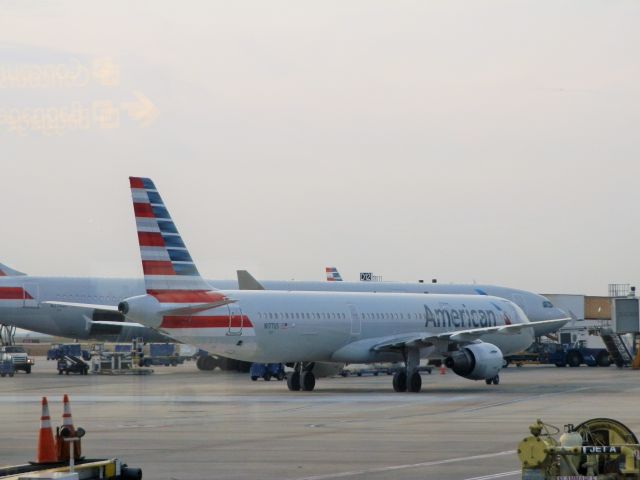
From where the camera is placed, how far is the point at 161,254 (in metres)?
41.7

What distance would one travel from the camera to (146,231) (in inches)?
1634

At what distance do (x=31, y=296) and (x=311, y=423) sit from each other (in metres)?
39.0

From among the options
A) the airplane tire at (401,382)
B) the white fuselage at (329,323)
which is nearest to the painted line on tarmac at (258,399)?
the white fuselage at (329,323)

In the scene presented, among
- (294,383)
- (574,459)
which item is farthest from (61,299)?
(574,459)

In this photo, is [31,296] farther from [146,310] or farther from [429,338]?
[429,338]

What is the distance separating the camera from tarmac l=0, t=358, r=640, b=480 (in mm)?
20172

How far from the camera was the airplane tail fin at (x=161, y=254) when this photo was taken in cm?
4141

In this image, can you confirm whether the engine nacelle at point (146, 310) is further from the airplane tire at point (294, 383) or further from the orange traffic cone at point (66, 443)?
the orange traffic cone at point (66, 443)

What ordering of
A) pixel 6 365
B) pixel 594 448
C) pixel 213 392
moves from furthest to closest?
pixel 6 365, pixel 213 392, pixel 594 448

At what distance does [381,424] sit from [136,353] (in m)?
43.2

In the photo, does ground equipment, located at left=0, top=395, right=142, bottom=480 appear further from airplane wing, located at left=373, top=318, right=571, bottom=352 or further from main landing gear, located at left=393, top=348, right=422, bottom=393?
airplane wing, located at left=373, top=318, right=571, bottom=352

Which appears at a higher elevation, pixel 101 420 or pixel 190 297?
pixel 190 297

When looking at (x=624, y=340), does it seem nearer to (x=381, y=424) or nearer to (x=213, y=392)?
(x=213, y=392)

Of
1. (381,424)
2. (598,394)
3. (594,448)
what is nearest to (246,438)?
(381,424)
